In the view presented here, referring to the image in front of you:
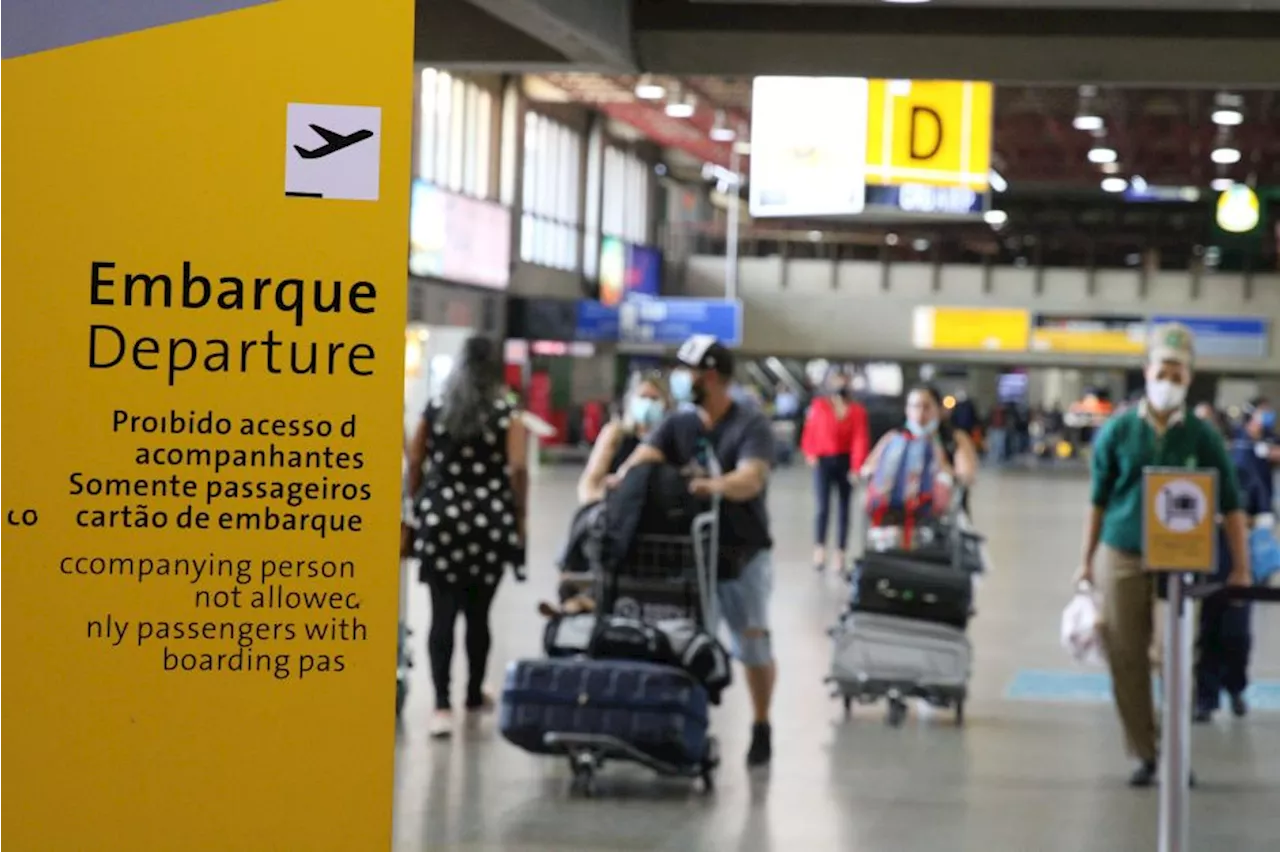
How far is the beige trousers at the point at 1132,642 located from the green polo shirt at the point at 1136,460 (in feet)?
Result: 0.34

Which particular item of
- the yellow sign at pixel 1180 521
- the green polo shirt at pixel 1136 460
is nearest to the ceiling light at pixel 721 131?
the green polo shirt at pixel 1136 460

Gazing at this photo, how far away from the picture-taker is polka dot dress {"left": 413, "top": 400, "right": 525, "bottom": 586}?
941 cm

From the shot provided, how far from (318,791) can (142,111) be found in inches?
56.0

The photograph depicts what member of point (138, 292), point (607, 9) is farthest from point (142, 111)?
point (607, 9)

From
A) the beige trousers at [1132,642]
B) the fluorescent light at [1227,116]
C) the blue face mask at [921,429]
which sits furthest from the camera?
Answer: the fluorescent light at [1227,116]

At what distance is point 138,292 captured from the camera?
14.0 feet

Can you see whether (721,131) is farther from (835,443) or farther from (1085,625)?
(1085,625)

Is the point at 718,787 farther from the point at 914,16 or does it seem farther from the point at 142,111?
the point at 142,111

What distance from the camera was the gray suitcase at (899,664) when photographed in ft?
32.7

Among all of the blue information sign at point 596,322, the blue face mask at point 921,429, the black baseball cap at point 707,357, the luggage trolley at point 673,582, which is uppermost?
the blue information sign at point 596,322

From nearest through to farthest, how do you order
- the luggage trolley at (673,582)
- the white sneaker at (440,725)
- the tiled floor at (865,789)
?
the tiled floor at (865,789) < the luggage trolley at (673,582) < the white sneaker at (440,725)

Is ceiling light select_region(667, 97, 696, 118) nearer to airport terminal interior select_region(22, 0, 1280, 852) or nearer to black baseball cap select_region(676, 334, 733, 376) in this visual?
airport terminal interior select_region(22, 0, 1280, 852)

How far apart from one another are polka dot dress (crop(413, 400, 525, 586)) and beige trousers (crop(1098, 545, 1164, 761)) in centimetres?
267

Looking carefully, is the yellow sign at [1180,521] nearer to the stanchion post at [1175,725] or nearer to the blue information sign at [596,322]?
the stanchion post at [1175,725]
